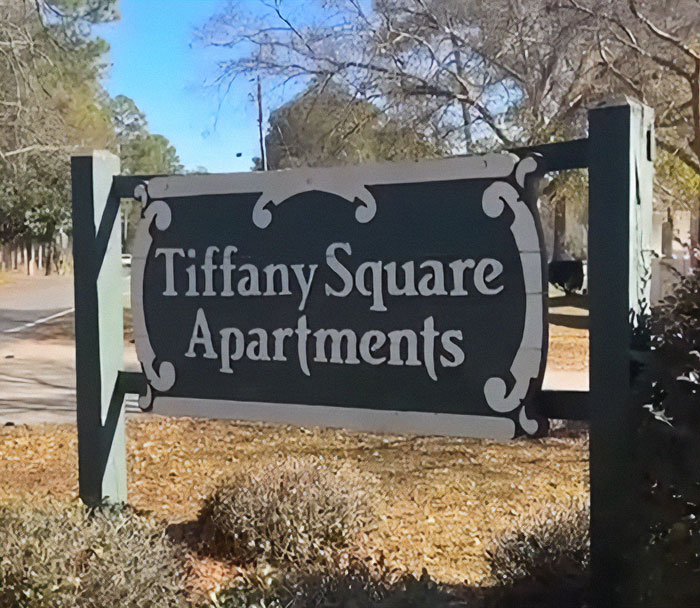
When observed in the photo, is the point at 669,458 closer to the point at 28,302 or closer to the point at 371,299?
the point at 371,299

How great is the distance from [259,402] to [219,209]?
785 millimetres

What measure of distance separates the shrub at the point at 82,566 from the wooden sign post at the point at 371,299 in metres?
0.51

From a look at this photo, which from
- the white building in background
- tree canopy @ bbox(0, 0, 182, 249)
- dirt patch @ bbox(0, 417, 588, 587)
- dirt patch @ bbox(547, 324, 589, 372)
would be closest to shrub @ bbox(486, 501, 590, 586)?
dirt patch @ bbox(0, 417, 588, 587)

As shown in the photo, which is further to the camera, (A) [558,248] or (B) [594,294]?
(A) [558,248]

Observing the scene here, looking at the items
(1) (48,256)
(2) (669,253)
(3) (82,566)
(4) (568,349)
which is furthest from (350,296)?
(1) (48,256)

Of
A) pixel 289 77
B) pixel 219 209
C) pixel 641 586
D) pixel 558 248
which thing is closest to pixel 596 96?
pixel 289 77

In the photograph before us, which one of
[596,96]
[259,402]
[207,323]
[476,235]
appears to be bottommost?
[259,402]

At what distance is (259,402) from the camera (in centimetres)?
304

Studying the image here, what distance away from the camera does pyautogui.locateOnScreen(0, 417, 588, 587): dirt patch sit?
12.9 ft

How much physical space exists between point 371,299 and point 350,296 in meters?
0.09

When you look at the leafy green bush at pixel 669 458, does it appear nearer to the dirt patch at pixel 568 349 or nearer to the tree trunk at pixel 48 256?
the dirt patch at pixel 568 349

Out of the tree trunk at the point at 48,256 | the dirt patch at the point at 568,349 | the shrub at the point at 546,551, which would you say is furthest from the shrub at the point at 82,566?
the tree trunk at the point at 48,256

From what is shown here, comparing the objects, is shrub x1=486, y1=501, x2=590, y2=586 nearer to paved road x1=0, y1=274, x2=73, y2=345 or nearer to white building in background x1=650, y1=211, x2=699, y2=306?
white building in background x1=650, y1=211, x2=699, y2=306

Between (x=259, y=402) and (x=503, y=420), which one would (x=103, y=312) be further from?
(x=503, y=420)
